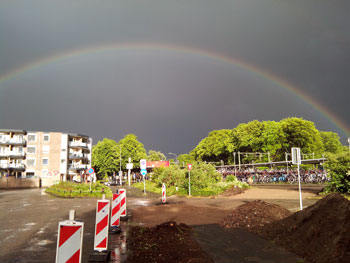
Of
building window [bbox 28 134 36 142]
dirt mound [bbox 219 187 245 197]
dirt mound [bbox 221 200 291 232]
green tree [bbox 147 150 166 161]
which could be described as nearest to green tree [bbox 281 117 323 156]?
dirt mound [bbox 219 187 245 197]

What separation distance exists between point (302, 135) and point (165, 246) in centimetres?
6066

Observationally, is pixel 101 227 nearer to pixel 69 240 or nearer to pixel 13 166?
pixel 69 240

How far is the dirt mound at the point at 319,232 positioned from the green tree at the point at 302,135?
57.9m

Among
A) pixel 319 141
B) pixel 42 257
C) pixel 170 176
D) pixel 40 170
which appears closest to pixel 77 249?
pixel 42 257

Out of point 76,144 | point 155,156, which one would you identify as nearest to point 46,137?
point 76,144

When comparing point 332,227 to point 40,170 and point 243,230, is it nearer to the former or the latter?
point 243,230

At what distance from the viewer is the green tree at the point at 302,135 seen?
61812mm

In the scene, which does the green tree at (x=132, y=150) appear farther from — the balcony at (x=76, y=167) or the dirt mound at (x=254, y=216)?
the dirt mound at (x=254, y=216)

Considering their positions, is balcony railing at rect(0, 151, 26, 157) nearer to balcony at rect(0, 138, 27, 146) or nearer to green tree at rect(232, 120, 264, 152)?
balcony at rect(0, 138, 27, 146)

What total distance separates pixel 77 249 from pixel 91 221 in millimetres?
9104

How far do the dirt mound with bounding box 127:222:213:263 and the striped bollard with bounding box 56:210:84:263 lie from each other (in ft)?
7.97

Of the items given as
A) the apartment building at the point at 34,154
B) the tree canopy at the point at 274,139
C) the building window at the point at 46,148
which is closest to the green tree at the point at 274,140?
the tree canopy at the point at 274,139

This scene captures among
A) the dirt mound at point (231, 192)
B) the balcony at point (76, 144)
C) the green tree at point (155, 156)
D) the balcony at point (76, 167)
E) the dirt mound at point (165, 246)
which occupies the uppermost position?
the balcony at point (76, 144)

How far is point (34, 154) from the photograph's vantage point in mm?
73875
